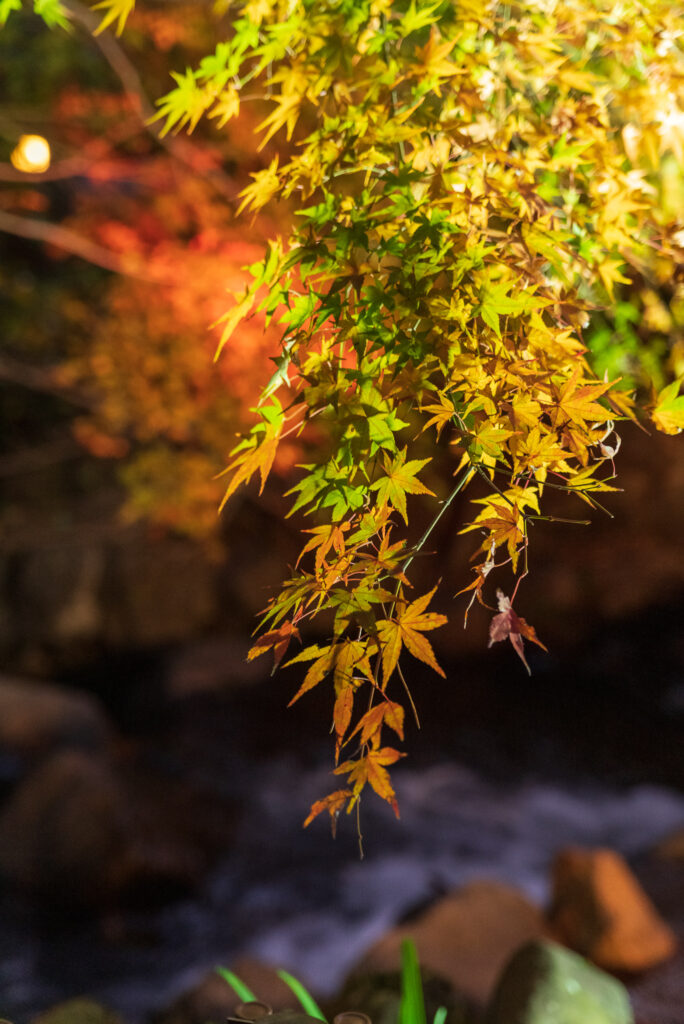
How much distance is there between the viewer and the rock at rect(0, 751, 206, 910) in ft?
19.2

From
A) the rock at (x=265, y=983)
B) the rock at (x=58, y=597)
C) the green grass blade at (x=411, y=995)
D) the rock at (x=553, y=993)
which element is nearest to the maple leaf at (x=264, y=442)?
the green grass blade at (x=411, y=995)

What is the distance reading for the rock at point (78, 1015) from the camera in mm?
3478

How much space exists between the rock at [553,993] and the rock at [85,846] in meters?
3.56

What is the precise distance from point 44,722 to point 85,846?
210cm

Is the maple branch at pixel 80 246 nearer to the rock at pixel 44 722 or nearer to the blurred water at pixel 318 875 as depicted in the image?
the rock at pixel 44 722

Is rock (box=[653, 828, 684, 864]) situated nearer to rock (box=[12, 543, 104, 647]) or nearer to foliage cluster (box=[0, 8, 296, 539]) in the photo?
foliage cluster (box=[0, 8, 296, 539])

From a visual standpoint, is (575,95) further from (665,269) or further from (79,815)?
(79,815)

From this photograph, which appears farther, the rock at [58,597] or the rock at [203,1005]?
the rock at [58,597]

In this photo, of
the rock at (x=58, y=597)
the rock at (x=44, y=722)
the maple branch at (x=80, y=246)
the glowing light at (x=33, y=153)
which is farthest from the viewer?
the rock at (x=58, y=597)

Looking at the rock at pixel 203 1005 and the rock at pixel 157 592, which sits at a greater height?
the rock at pixel 203 1005

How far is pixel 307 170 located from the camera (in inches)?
54.8

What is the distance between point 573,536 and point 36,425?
295 inches

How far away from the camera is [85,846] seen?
19.3 feet

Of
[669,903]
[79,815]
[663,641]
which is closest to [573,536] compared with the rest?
[663,641]
